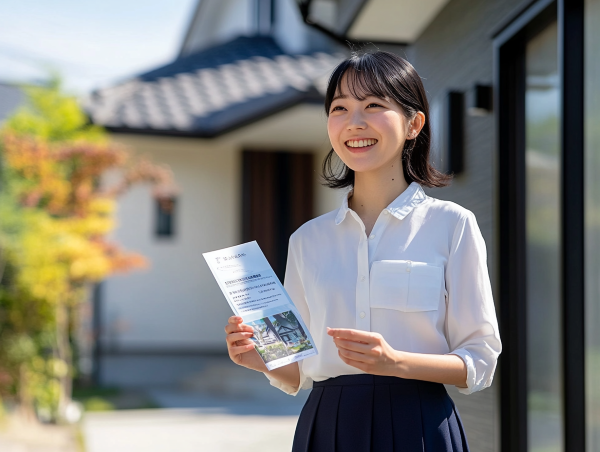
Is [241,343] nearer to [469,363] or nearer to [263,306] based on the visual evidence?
[263,306]

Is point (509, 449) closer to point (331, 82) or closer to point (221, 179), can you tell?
point (331, 82)

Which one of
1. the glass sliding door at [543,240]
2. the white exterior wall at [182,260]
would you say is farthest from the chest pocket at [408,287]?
the white exterior wall at [182,260]

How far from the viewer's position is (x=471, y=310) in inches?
57.7

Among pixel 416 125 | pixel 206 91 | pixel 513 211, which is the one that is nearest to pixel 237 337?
pixel 416 125

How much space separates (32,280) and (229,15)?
9.69m

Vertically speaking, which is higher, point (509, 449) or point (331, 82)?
point (331, 82)

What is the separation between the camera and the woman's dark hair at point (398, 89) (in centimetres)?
154

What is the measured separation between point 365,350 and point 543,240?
7.08 ft

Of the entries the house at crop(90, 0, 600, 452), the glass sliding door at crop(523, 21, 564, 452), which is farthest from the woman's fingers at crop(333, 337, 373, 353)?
the glass sliding door at crop(523, 21, 564, 452)

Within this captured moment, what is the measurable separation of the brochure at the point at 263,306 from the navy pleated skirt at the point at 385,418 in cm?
17

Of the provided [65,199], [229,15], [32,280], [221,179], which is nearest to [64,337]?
[32,280]

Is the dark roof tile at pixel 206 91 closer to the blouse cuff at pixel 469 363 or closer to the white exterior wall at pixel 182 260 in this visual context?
the white exterior wall at pixel 182 260

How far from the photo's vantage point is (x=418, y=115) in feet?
5.32

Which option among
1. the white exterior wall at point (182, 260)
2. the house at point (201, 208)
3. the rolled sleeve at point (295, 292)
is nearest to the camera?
the rolled sleeve at point (295, 292)
